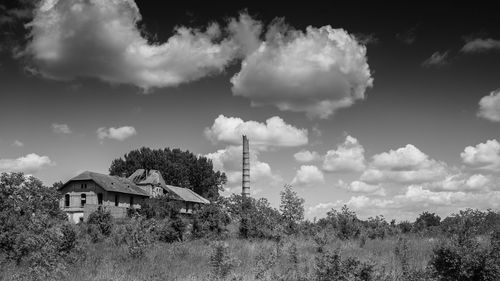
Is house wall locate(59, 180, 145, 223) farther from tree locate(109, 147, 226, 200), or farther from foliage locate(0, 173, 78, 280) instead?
foliage locate(0, 173, 78, 280)

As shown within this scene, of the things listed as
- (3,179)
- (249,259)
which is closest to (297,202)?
(249,259)

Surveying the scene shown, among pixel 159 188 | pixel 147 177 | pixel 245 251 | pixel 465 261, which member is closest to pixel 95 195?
pixel 159 188

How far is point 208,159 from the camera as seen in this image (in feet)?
290

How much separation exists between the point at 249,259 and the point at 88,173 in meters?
48.7

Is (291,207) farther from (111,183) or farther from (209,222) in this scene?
(111,183)

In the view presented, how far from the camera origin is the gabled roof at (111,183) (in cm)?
6027

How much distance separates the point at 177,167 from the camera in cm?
8312

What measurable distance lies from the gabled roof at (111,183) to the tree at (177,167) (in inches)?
516

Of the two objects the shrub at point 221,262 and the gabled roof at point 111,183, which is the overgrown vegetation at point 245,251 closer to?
the shrub at point 221,262

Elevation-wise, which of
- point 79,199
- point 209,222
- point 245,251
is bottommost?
point 245,251

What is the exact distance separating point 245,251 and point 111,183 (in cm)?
4702

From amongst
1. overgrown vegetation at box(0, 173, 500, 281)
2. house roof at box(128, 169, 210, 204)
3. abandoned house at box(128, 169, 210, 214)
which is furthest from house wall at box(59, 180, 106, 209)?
Result: overgrown vegetation at box(0, 173, 500, 281)

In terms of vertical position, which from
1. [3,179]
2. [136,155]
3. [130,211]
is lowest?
[130,211]

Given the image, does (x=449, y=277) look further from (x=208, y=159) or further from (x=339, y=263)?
(x=208, y=159)
